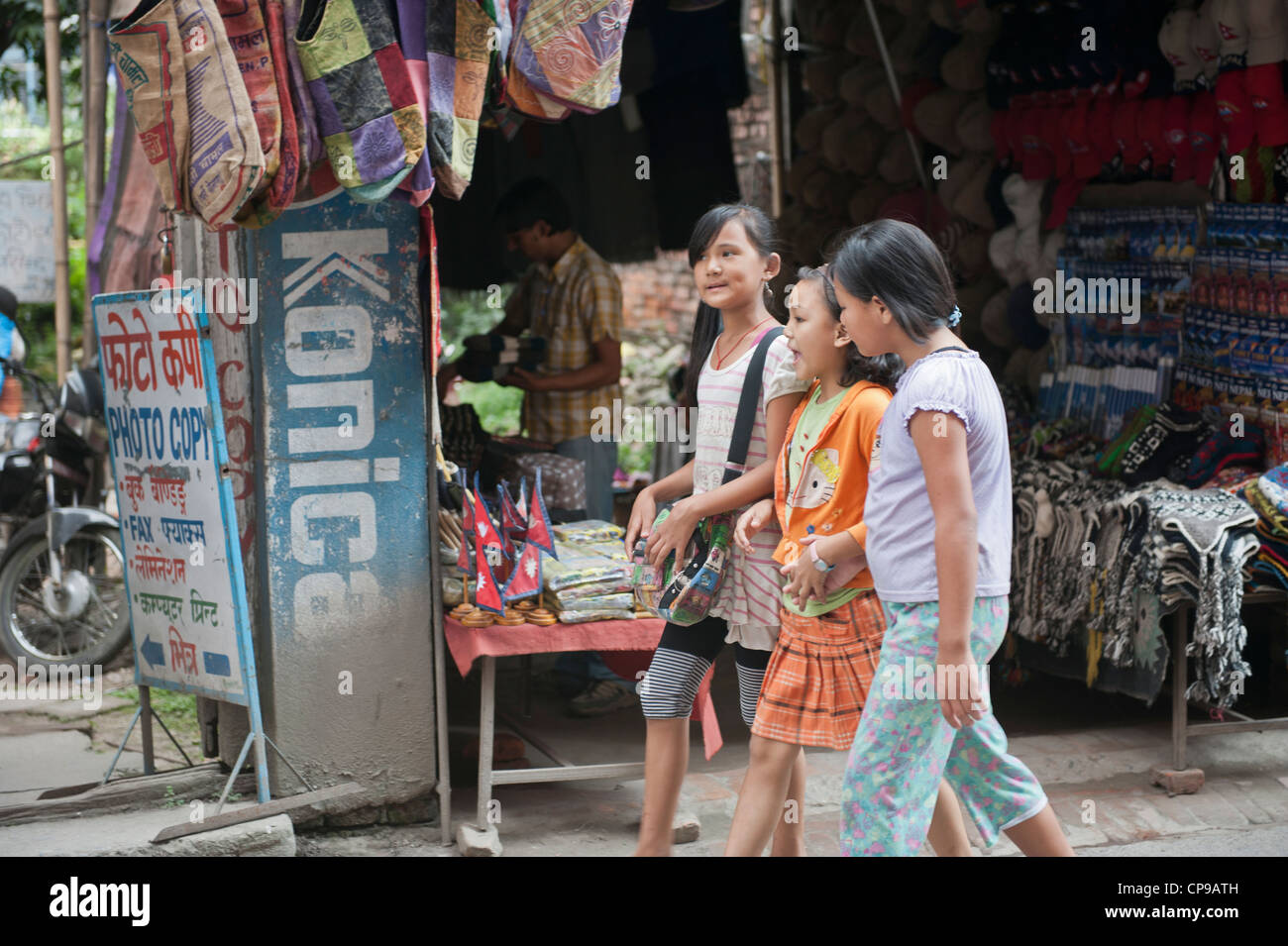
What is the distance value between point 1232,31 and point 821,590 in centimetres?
312

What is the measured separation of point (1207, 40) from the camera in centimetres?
509

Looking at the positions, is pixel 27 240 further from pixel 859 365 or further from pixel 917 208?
pixel 859 365

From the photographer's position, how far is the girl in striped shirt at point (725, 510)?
338cm

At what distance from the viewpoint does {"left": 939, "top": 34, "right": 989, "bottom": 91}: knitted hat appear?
20.9ft

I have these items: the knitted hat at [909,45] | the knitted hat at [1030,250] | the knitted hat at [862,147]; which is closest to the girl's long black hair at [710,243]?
the knitted hat at [1030,250]

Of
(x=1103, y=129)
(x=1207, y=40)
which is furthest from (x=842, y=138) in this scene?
(x=1207, y=40)

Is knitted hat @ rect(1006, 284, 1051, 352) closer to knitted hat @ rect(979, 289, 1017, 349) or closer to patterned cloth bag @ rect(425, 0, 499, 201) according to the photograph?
knitted hat @ rect(979, 289, 1017, 349)

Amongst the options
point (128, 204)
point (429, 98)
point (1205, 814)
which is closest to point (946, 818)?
point (1205, 814)

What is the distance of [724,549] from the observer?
135 inches

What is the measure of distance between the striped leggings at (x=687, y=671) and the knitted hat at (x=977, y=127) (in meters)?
3.76

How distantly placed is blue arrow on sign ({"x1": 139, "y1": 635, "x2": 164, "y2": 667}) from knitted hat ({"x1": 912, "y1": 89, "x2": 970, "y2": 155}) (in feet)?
14.1

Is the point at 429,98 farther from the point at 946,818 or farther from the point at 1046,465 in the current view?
the point at 1046,465

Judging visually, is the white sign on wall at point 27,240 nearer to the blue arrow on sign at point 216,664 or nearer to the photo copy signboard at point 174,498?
the photo copy signboard at point 174,498
